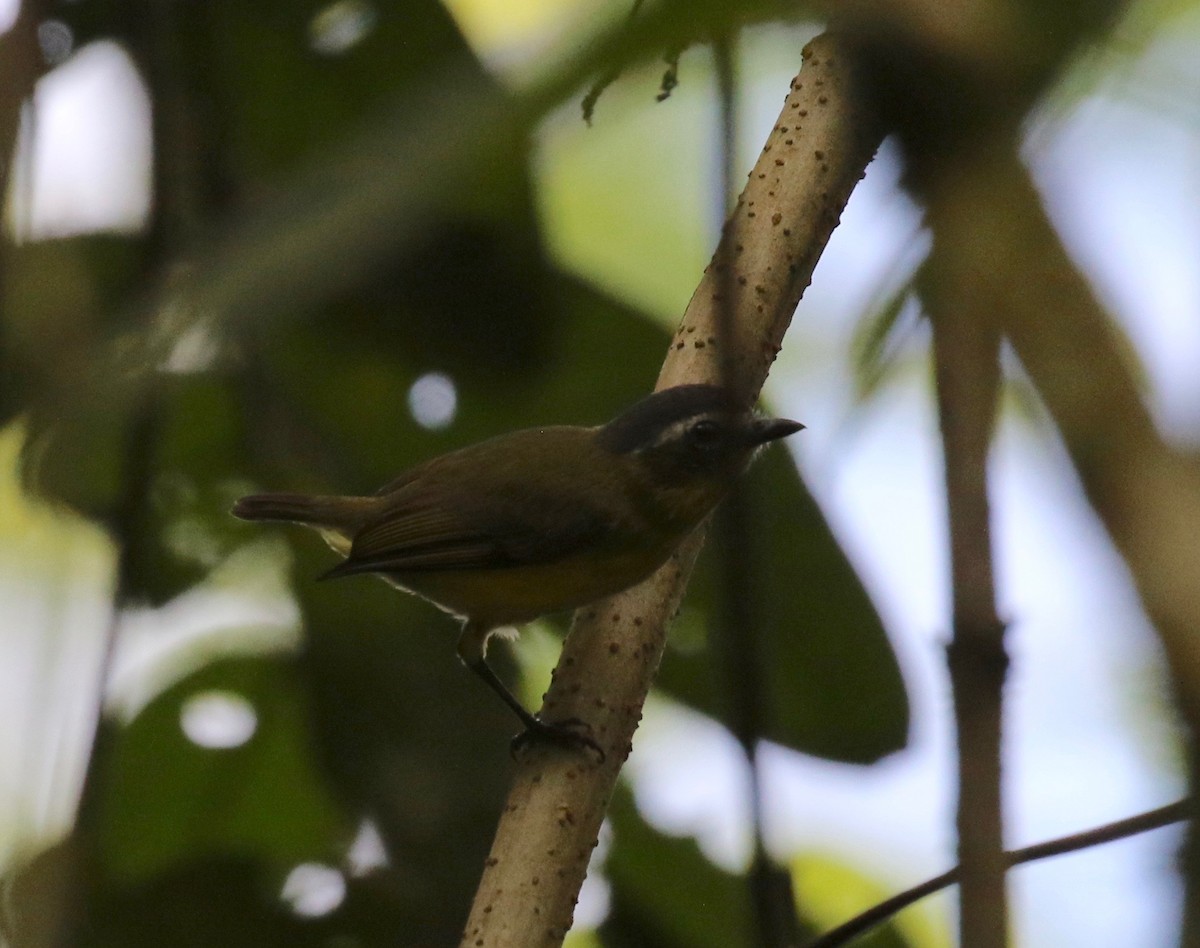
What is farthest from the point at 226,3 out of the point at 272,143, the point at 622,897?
the point at 622,897

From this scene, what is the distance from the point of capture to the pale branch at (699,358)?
2.53m

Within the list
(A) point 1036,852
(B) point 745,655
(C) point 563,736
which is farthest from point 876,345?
(C) point 563,736

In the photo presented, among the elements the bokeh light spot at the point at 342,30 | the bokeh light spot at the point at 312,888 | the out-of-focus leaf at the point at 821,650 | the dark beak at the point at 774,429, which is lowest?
the bokeh light spot at the point at 312,888

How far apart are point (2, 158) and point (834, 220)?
2372 mm

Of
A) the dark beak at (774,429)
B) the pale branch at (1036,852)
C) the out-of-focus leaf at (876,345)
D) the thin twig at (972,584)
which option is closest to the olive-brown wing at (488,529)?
the dark beak at (774,429)

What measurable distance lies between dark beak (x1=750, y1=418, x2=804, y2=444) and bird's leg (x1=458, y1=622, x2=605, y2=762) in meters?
0.88

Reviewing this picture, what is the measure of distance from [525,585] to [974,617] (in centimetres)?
311

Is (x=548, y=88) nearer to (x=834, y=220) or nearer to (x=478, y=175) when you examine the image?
(x=478, y=175)

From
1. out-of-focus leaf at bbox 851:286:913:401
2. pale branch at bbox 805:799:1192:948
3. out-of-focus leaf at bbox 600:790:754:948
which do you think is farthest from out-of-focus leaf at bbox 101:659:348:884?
out-of-focus leaf at bbox 851:286:913:401

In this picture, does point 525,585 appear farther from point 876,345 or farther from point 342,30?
point 876,345

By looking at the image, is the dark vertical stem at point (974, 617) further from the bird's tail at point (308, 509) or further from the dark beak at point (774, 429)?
the bird's tail at point (308, 509)

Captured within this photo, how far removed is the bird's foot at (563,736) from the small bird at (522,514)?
0.79 m

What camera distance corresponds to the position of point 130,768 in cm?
351

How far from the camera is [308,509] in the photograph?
3.75 metres
